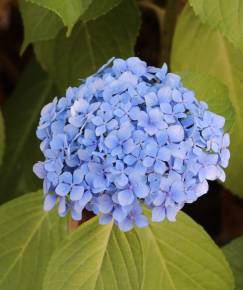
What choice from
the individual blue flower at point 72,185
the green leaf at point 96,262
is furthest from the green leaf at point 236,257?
the individual blue flower at point 72,185

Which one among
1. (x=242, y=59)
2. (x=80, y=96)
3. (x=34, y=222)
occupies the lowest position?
(x=34, y=222)

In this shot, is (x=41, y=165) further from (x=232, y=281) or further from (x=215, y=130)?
(x=232, y=281)

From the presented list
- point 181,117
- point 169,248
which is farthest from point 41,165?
point 169,248

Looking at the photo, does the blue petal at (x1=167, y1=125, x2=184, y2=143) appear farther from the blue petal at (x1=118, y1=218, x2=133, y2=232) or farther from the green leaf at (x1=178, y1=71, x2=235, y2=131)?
the green leaf at (x1=178, y1=71, x2=235, y2=131)

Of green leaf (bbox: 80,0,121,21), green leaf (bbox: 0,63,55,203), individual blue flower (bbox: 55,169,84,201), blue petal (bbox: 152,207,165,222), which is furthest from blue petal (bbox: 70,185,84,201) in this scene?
green leaf (bbox: 0,63,55,203)

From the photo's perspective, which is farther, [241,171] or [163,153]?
[241,171]

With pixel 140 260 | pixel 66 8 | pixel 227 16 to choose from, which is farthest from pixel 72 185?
pixel 227 16

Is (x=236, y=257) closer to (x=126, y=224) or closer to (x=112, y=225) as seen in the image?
(x=112, y=225)

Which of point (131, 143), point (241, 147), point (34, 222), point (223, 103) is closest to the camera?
point (131, 143)
